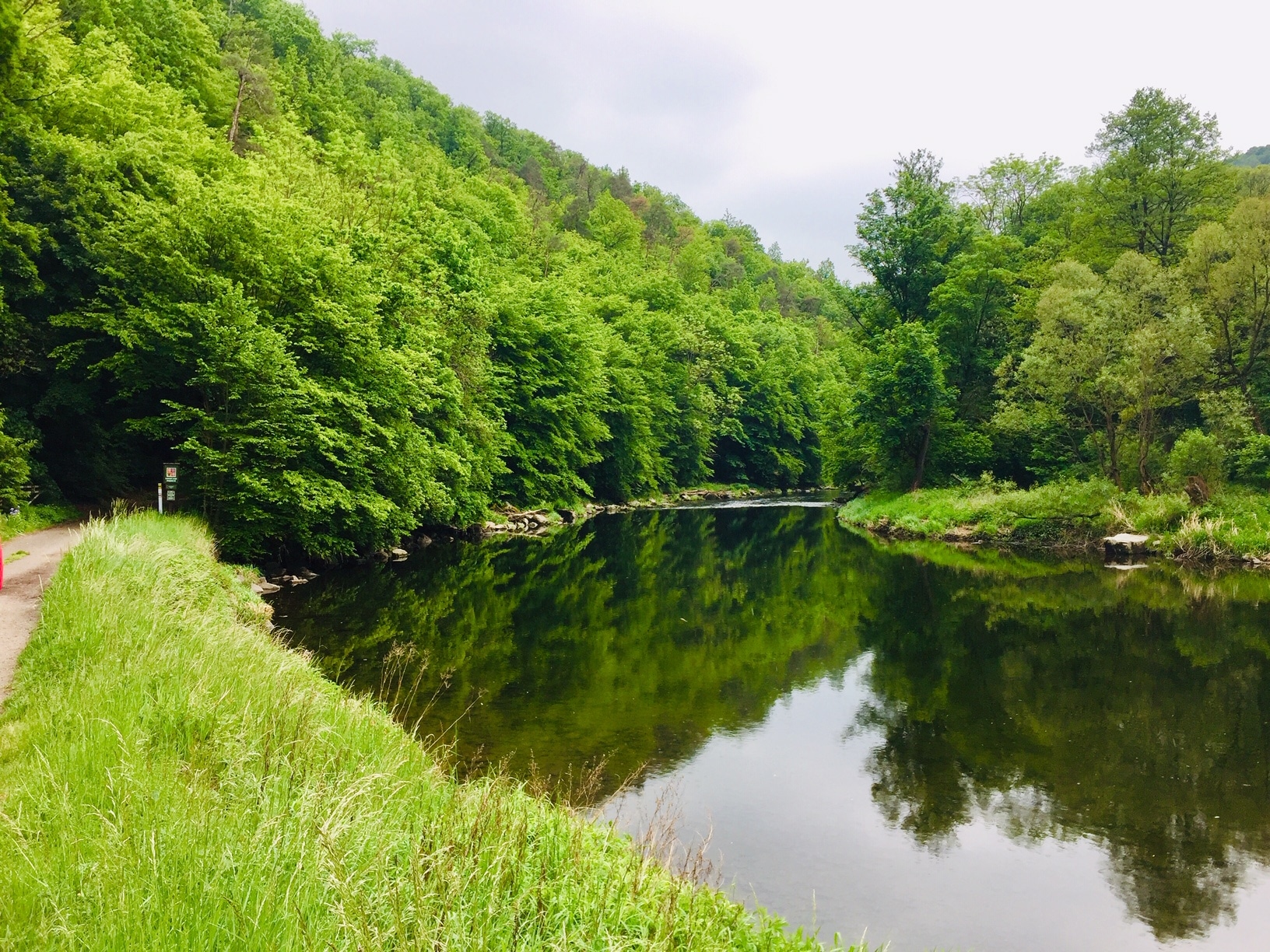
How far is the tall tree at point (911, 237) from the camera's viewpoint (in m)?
46.4

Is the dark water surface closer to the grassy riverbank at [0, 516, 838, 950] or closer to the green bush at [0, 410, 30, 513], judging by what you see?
the grassy riverbank at [0, 516, 838, 950]

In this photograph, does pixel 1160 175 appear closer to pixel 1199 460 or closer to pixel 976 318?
pixel 976 318

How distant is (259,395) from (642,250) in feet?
250

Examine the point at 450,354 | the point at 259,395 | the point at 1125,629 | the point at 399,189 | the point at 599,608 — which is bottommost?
the point at 599,608

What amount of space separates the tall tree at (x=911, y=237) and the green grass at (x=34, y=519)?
40.8 meters

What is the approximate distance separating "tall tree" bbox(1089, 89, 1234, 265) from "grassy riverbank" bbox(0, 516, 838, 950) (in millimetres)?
43495

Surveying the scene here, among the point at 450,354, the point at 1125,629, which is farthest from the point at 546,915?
the point at 450,354

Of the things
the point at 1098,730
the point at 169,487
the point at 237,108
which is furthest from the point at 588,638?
the point at 237,108

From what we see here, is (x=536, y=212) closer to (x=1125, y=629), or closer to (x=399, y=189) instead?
(x=399, y=189)

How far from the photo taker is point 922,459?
42625mm

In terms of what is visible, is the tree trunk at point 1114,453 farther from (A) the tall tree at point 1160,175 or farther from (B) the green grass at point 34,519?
(B) the green grass at point 34,519

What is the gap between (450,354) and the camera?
32.1 metres

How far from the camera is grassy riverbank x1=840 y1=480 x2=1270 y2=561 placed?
2698 centimetres

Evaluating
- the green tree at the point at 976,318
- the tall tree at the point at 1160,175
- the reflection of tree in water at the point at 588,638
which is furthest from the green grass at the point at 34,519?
the tall tree at the point at 1160,175
